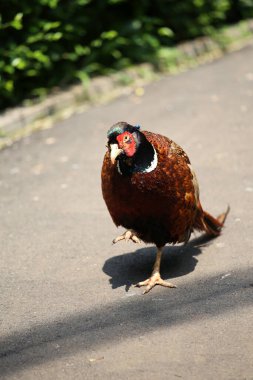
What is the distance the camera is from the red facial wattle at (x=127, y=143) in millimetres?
4559

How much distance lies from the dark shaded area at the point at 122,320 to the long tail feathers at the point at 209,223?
54cm

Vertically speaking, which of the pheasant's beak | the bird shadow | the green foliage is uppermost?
the pheasant's beak

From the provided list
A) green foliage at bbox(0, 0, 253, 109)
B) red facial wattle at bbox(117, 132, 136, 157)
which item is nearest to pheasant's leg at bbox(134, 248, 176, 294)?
red facial wattle at bbox(117, 132, 136, 157)

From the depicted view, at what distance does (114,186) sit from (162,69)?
6311 mm

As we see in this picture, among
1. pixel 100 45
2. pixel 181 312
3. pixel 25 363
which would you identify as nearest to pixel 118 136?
pixel 181 312

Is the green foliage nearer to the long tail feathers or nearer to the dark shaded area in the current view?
the long tail feathers

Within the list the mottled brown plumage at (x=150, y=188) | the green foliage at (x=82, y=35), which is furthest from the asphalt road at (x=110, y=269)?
the green foliage at (x=82, y=35)

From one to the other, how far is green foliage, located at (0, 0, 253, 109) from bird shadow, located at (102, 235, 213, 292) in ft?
12.9

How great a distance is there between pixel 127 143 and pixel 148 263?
1277 millimetres

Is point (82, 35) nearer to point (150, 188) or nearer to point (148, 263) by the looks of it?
point (148, 263)

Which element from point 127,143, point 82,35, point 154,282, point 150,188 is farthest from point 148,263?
point 82,35

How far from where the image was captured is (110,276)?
530 centimetres

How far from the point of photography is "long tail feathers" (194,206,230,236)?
5.46 m

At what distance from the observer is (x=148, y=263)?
5551 mm
